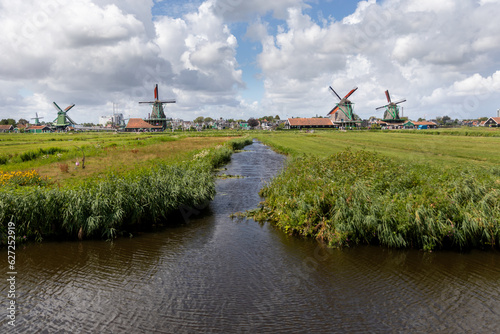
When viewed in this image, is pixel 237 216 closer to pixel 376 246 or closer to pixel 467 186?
pixel 376 246

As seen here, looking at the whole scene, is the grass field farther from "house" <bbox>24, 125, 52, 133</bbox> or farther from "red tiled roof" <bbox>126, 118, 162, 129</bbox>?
"house" <bbox>24, 125, 52, 133</bbox>

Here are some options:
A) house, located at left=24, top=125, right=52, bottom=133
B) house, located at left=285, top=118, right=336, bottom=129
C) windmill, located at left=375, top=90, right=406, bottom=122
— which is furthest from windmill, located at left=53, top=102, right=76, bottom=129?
windmill, located at left=375, top=90, right=406, bottom=122

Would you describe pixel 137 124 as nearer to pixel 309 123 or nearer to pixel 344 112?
pixel 309 123

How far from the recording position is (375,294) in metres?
8.98

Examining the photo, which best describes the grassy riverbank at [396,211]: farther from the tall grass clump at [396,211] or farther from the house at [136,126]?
the house at [136,126]

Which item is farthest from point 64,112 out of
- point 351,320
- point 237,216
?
point 351,320

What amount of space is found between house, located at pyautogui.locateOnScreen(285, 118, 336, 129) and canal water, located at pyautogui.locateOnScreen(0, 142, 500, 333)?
14034cm

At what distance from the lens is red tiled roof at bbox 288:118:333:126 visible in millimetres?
149250

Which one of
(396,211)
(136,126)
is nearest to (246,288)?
(396,211)

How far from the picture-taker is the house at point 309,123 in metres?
149

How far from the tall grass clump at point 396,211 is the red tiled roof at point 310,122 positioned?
13621 cm

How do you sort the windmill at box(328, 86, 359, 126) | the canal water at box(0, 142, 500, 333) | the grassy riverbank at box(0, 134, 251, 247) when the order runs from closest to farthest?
the canal water at box(0, 142, 500, 333), the grassy riverbank at box(0, 134, 251, 247), the windmill at box(328, 86, 359, 126)

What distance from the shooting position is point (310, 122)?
15150cm

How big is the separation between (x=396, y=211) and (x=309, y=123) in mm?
141795
